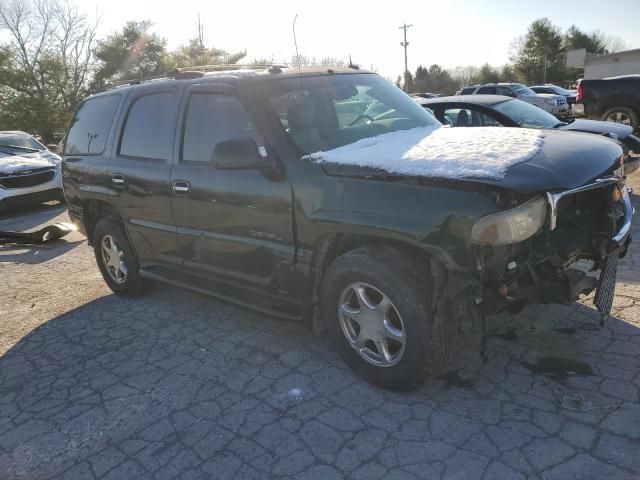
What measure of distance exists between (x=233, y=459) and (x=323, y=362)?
102 cm

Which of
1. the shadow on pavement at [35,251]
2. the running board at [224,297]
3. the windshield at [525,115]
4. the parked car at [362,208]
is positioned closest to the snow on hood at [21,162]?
the shadow on pavement at [35,251]

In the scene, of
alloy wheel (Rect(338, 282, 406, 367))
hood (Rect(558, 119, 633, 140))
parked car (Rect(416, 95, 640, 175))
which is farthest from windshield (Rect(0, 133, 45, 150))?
alloy wheel (Rect(338, 282, 406, 367))

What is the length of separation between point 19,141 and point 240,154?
10524 millimetres

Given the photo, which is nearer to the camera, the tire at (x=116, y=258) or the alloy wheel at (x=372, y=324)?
the alloy wheel at (x=372, y=324)

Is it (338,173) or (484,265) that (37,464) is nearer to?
(338,173)

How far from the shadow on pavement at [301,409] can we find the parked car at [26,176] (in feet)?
23.1

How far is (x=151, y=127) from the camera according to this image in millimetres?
4250

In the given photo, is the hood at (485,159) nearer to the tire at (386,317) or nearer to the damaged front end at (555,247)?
the damaged front end at (555,247)

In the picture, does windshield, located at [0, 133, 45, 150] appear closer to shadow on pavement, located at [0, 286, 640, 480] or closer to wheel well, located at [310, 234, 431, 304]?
shadow on pavement, located at [0, 286, 640, 480]

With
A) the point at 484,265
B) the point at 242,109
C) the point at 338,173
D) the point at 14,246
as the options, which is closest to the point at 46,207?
the point at 14,246

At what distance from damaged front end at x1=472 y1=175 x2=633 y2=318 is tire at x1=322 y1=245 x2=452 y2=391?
0.34 meters

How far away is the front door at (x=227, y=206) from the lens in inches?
132

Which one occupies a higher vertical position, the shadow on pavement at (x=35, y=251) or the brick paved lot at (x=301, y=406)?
the brick paved lot at (x=301, y=406)

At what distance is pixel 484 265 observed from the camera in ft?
8.44
